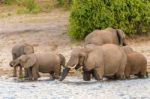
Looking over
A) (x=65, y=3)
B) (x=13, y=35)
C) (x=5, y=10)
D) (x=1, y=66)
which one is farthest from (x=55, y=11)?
(x=1, y=66)

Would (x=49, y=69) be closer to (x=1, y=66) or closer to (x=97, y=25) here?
(x=1, y=66)

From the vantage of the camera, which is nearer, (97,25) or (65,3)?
(97,25)

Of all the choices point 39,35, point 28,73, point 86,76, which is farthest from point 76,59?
point 39,35

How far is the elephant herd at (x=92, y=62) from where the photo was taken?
585 inches

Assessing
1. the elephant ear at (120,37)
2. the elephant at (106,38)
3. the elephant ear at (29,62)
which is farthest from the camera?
the elephant ear at (120,37)

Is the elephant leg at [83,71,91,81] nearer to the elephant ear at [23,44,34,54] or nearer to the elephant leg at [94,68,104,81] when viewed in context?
the elephant leg at [94,68,104,81]

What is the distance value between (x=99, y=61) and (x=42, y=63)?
6.45ft

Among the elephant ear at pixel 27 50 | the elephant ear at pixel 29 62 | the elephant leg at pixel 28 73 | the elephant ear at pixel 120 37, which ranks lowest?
the elephant leg at pixel 28 73

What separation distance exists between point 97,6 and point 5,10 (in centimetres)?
1344

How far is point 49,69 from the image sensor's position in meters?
16.5

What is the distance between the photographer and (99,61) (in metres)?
15.0

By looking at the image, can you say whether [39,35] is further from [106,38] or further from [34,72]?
[34,72]

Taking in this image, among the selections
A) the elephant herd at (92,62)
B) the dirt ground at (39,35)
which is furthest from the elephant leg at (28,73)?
the dirt ground at (39,35)

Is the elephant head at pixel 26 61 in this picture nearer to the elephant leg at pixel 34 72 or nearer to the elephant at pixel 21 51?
the elephant leg at pixel 34 72
